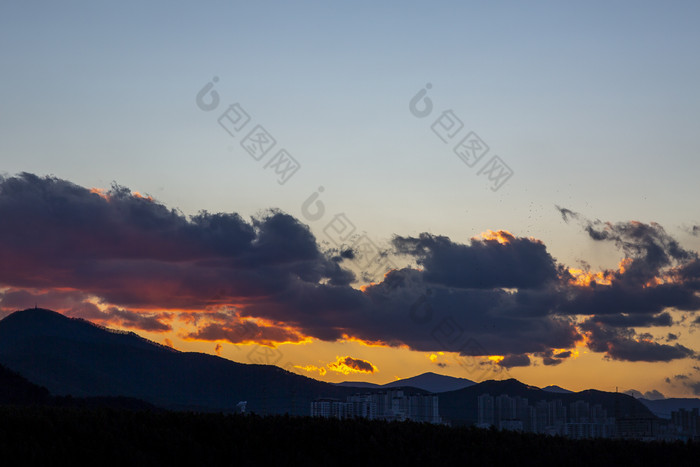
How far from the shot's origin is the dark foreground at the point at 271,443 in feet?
73.2

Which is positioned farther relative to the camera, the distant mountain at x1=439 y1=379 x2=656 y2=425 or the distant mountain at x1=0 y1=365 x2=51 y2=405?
the distant mountain at x1=439 y1=379 x2=656 y2=425

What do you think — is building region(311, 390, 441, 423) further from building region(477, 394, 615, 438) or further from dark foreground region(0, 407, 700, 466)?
dark foreground region(0, 407, 700, 466)

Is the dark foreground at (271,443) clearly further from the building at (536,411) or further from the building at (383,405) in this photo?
the building at (536,411)

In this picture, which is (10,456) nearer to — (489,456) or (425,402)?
(489,456)

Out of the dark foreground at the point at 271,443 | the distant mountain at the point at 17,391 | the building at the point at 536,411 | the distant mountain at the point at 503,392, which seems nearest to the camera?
the dark foreground at the point at 271,443

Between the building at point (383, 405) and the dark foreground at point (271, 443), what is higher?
the building at point (383, 405)

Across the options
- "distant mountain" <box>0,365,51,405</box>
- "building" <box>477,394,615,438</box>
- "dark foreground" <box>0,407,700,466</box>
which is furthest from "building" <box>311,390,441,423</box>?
"dark foreground" <box>0,407,700,466</box>

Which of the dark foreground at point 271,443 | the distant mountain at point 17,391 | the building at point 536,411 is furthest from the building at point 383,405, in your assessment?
the dark foreground at point 271,443

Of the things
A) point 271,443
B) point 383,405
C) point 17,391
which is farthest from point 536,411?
point 271,443

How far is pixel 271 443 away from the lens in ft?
82.8

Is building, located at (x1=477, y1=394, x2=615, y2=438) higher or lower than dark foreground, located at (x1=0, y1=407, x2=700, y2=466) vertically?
higher

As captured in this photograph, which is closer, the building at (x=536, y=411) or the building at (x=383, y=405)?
the building at (x=383, y=405)

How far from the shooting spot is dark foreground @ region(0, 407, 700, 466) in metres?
22.3

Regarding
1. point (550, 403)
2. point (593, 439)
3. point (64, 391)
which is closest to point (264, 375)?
point (64, 391)
